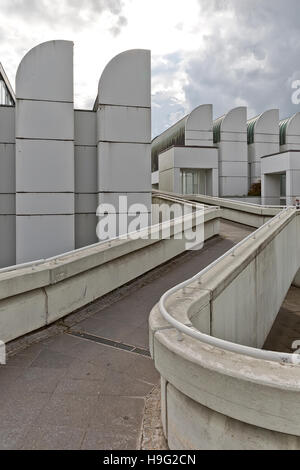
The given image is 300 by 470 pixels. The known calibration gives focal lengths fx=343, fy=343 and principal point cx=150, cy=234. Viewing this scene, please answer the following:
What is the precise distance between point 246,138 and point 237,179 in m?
4.09

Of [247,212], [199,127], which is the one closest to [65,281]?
[247,212]

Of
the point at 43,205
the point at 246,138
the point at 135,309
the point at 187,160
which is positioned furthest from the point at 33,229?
the point at 246,138

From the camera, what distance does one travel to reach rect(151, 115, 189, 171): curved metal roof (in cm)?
3334

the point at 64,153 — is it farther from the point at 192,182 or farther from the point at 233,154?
the point at 233,154

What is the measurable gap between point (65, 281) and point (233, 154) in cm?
2753

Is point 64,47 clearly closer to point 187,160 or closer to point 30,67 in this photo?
point 30,67

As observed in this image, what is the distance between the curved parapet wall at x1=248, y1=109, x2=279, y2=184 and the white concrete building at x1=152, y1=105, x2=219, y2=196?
174 inches

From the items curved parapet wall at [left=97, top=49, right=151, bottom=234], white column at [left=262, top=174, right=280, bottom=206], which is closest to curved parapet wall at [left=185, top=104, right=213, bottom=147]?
white column at [left=262, top=174, right=280, bottom=206]

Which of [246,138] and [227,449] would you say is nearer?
[227,449]

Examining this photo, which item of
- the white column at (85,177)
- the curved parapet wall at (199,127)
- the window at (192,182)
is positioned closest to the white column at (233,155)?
the curved parapet wall at (199,127)

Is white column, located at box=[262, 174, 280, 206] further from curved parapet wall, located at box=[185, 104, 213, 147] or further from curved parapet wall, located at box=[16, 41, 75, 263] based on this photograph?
curved parapet wall, located at box=[16, 41, 75, 263]

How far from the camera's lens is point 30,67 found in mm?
10172

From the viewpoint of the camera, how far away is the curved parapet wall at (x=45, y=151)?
10156 mm

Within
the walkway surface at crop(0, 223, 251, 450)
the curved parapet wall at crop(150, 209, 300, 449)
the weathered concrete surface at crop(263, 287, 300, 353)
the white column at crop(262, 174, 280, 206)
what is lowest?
the weathered concrete surface at crop(263, 287, 300, 353)
